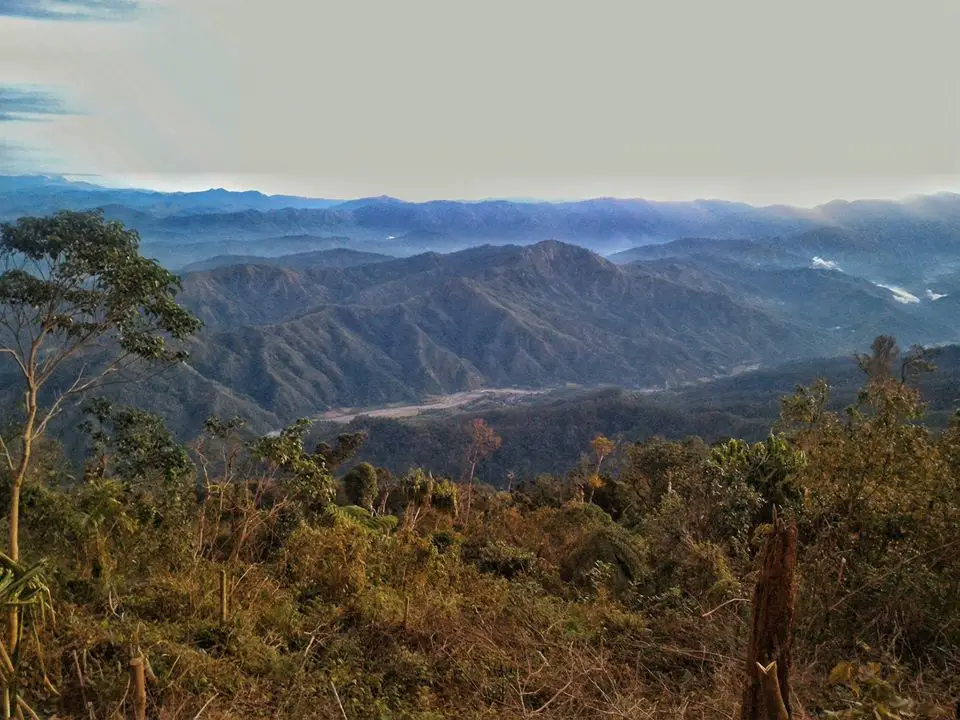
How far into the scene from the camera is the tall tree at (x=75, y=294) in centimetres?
771

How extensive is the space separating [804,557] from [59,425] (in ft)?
253

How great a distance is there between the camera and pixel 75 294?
795 centimetres

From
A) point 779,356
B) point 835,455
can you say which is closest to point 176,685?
point 835,455

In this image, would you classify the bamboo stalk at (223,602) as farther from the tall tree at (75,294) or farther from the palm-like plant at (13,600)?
the tall tree at (75,294)

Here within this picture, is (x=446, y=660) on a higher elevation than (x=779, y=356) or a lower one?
higher

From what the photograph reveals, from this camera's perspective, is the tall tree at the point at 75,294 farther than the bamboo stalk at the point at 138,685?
Yes

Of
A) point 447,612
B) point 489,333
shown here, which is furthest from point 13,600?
point 489,333

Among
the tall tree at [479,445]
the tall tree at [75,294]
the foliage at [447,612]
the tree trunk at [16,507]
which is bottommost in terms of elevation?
the tall tree at [479,445]

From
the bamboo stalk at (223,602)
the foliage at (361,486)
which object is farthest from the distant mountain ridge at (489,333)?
the bamboo stalk at (223,602)

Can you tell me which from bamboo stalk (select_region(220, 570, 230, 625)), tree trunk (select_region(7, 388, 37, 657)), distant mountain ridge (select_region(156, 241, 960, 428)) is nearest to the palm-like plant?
tree trunk (select_region(7, 388, 37, 657))

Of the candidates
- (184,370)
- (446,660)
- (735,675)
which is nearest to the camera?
(735,675)

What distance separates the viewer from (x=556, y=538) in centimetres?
1639

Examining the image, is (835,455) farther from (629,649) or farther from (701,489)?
(701,489)

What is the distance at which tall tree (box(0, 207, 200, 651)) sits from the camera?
771 cm
